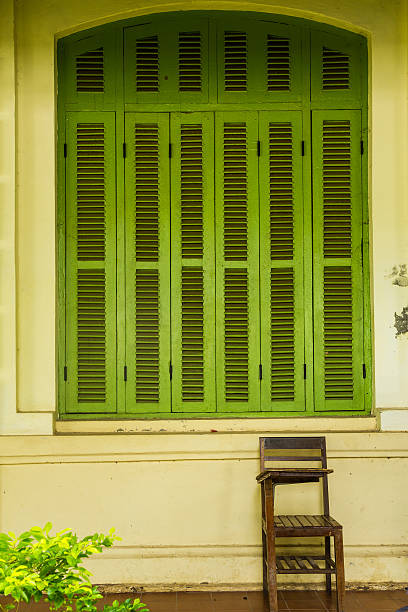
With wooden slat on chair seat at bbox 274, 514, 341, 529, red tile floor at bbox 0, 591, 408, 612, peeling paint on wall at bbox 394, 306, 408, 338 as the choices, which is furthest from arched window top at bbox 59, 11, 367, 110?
red tile floor at bbox 0, 591, 408, 612

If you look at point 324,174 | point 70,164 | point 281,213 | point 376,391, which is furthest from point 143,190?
point 376,391

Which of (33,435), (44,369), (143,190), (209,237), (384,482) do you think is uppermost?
(143,190)

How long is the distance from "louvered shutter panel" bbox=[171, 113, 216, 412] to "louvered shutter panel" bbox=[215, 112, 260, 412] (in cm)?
6

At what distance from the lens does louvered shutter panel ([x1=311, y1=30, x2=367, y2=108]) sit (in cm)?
443

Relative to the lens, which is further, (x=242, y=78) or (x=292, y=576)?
(x=242, y=78)

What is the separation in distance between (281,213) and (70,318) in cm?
154

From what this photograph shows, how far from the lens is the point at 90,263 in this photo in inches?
172

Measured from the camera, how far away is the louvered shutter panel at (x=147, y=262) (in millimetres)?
4328

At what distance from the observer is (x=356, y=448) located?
13.7ft

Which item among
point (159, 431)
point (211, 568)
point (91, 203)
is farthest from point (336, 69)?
point (211, 568)

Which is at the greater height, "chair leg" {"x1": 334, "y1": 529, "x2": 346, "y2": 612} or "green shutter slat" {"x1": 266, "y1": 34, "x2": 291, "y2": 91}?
"green shutter slat" {"x1": 266, "y1": 34, "x2": 291, "y2": 91}

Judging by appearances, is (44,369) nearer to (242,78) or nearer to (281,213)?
(281,213)

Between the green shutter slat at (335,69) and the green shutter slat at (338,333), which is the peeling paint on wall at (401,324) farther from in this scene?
the green shutter slat at (335,69)

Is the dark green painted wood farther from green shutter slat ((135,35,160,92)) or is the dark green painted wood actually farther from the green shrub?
the green shrub
